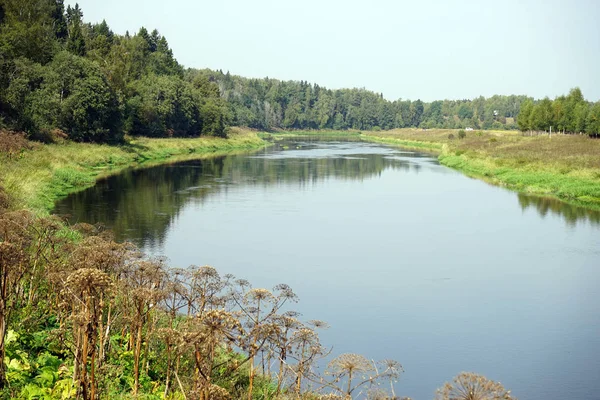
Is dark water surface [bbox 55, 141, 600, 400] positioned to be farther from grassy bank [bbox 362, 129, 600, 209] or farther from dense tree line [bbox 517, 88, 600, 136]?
dense tree line [bbox 517, 88, 600, 136]

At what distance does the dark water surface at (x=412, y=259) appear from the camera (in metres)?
14.7

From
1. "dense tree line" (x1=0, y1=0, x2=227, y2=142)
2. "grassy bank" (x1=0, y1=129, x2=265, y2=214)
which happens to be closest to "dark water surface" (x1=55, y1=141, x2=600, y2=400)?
"grassy bank" (x1=0, y1=129, x2=265, y2=214)

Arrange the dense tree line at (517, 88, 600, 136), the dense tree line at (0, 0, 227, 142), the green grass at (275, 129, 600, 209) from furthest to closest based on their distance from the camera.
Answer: the dense tree line at (517, 88, 600, 136) → the dense tree line at (0, 0, 227, 142) → the green grass at (275, 129, 600, 209)

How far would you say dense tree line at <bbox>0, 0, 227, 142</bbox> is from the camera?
49.1 metres

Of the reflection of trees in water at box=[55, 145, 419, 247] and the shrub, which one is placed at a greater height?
the shrub

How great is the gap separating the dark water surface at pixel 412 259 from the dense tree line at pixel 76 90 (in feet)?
40.1

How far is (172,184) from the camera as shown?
1697 inches

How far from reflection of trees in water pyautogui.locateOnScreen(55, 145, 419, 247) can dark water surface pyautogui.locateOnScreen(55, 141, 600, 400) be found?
0.65 feet

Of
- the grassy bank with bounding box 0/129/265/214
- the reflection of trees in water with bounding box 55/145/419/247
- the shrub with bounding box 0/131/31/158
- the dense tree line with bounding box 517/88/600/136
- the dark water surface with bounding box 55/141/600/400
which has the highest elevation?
the dense tree line with bounding box 517/88/600/136

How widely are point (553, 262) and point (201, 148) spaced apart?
64.0m

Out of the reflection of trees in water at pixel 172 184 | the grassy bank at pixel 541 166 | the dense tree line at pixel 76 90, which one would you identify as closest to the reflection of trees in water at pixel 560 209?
the grassy bank at pixel 541 166

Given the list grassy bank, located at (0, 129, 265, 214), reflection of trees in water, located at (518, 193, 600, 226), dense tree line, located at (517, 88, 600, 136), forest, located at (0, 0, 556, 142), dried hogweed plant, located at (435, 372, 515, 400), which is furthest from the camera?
dense tree line, located at (517, 88, 600, 136)

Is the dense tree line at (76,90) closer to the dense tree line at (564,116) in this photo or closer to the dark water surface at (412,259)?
the dark water surface at (412,259)

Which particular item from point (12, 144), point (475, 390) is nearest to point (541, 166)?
point (12, 144)
